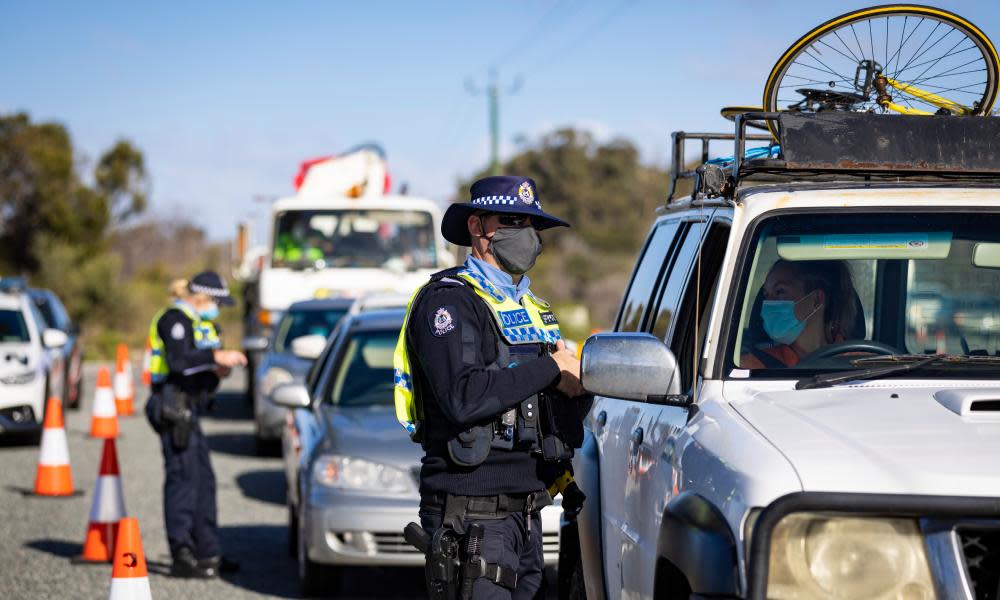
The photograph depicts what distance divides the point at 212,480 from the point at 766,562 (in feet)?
20.2

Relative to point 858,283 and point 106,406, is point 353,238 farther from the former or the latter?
point 858,283

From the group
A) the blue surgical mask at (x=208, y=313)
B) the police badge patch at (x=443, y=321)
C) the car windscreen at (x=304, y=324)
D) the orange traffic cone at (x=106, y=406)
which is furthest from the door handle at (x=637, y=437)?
the car windscreen at (x=304, y=324)

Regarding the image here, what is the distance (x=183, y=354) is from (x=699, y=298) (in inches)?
196

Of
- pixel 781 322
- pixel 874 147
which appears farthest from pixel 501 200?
pixel 874 147

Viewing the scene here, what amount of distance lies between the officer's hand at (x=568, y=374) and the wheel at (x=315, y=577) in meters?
3.90

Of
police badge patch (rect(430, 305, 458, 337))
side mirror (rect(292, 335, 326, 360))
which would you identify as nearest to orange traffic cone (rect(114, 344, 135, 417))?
side mirror (rect(292, 335, 326, 360))

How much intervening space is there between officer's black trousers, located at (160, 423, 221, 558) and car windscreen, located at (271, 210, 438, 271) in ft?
31.3

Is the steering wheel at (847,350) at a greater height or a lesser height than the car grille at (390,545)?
greater

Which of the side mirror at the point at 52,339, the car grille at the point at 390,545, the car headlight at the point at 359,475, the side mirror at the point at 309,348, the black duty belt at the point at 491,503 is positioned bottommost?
the car grille at the point at 390,545

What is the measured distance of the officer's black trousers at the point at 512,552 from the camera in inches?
170

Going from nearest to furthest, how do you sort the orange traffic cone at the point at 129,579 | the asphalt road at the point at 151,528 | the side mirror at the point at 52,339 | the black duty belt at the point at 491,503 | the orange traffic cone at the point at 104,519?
the black duty belt at the point at 491,503
the orange traffic cone at the point at 129,579
the asphalt road at the point at 151,528
the orange traffic cone at the point at 104,519
the side mirror at the point at 52,339

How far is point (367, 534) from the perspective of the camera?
7.79 meters

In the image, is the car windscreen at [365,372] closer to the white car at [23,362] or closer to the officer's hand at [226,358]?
the officer's hand at [226,358]

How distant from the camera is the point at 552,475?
14.9ft
